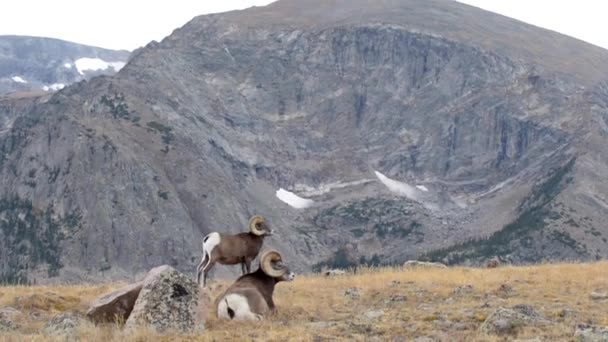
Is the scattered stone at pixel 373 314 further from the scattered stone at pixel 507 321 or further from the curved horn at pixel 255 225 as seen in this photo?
the curved horn at pixel 255 225

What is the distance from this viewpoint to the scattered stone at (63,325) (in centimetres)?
1426

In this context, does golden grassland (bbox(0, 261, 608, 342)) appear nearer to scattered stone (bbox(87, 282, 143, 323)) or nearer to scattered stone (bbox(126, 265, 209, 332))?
scattered stone (bbox(126, 265, 209, 332))

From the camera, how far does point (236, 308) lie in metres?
17.0

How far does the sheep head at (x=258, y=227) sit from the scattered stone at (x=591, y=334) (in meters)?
11.1

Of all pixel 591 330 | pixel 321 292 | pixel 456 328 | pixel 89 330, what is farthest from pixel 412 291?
pixel 89 330

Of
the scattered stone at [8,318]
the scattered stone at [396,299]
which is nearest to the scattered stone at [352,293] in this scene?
the scattered stone at [396,299]

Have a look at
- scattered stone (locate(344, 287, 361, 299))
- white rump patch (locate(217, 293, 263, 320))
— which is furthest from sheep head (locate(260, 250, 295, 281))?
scattered stone (locate(344, 287, 361, 299))

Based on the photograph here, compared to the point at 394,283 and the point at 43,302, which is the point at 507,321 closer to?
the point at 394,283

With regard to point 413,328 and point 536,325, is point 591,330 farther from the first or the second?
point 413,328

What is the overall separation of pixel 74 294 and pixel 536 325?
11.5 m

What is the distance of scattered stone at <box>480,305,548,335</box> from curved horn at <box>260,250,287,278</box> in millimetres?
5310

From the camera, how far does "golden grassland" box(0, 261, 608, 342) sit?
14.3 metres

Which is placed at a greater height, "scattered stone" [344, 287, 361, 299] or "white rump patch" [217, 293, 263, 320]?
"white rump patch" [217, 293, 263, 320]

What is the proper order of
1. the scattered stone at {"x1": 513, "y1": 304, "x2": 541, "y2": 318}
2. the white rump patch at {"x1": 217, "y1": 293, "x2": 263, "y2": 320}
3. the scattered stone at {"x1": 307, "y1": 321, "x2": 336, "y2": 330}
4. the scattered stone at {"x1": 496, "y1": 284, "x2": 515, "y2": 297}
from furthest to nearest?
the scattered stone at {"x1": 496, "y1": 284, "x2": 515, "y2": 297}
the white rump patch at {"x1": 217, "y1": 293, "x2": 263, "y2": 320}
the scattered stone at {"x1": 513, "y1": 304, "x2": 541, "y2": 318}
the scattered stone at {"x1": 307, "y1": 321, "x2": 336, "y2": 330}
